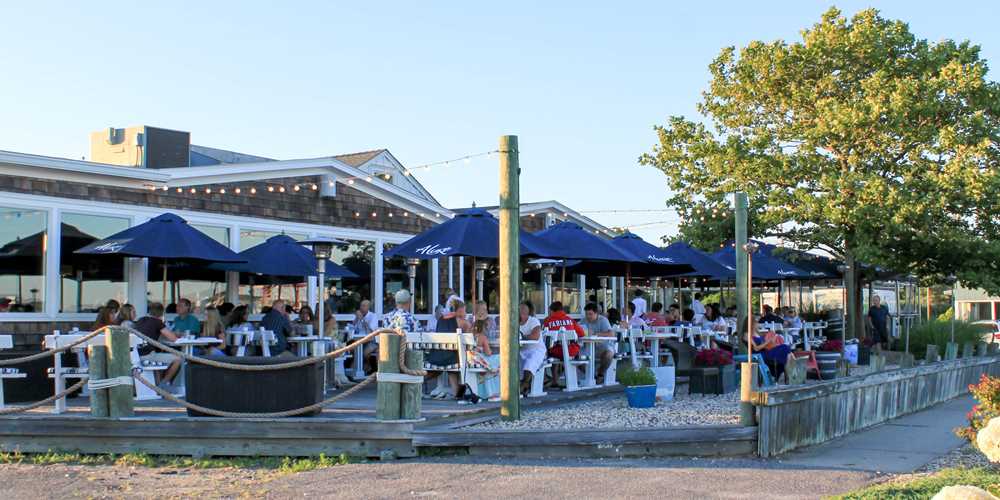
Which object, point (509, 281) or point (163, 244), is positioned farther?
→ point (163, 244)

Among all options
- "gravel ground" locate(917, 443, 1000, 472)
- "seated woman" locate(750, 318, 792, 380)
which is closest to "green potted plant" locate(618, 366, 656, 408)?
"seated woman" locate(750, 318, 792, 380)

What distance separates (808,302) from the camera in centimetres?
3456

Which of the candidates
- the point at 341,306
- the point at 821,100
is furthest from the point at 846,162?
the point at 341,306

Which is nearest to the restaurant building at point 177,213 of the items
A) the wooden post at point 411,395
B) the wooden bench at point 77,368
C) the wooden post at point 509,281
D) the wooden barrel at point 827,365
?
the wooden bench at point 77,368

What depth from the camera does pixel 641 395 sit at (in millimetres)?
10906

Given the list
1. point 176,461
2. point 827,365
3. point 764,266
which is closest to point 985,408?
point 827,365

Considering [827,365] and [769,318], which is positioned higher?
[769,318]

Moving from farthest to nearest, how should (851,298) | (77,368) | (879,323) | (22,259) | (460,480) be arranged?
(879,323), (851,298), (22,259), (77,368), (460,480)

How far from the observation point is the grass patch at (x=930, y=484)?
676cm

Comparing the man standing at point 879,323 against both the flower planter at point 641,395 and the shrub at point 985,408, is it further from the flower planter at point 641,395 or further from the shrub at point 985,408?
the shrub at point 985,408

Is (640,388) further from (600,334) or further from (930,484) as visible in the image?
(930,484)

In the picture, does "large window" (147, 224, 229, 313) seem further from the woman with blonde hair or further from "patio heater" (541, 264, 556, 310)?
"patio heater" (541, 264, 556, 310)

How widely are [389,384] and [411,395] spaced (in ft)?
0.74

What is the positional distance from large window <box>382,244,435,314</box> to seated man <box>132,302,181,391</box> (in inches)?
207
